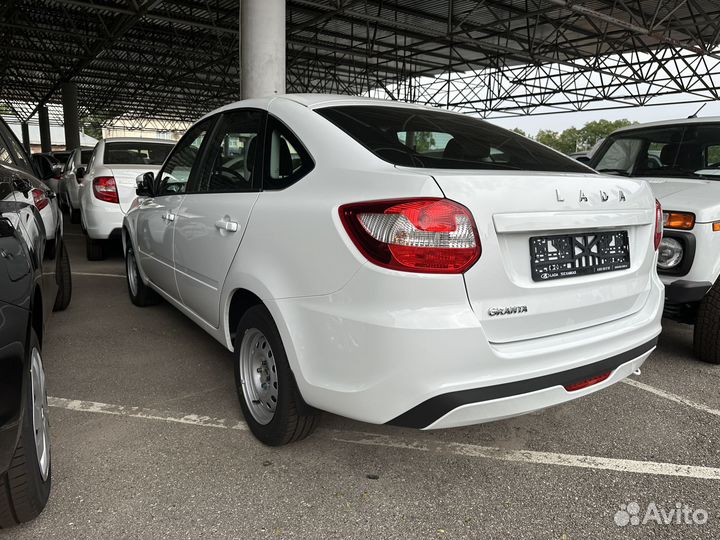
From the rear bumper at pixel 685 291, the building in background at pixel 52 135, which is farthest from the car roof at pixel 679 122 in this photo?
the building in background at pixel 52 135

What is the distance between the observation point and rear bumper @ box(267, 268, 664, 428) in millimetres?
1808

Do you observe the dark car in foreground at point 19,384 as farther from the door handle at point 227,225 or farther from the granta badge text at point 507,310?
the granta badge text at point 507,310

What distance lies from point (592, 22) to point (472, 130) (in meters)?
16.7

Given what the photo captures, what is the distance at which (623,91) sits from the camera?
2519cm

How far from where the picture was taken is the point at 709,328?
3.63m

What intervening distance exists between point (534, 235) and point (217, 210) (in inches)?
64.3

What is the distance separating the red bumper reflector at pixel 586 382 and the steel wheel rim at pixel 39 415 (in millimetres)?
1968

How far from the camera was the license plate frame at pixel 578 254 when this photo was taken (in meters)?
2.01

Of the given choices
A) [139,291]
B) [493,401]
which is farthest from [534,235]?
[139,291]

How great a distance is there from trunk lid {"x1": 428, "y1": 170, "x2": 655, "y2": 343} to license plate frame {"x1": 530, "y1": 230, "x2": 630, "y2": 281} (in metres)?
0.02

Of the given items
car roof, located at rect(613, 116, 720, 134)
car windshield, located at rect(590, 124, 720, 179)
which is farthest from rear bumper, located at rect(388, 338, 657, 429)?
car roof, located at rect(613, 116, 720, 134)

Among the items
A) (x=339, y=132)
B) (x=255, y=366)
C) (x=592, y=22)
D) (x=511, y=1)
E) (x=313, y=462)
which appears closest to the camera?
(x=339, y=132)

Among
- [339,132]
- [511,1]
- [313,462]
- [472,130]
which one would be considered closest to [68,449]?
[313,462]

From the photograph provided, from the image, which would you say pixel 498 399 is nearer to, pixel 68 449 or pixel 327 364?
pixel 327 364
